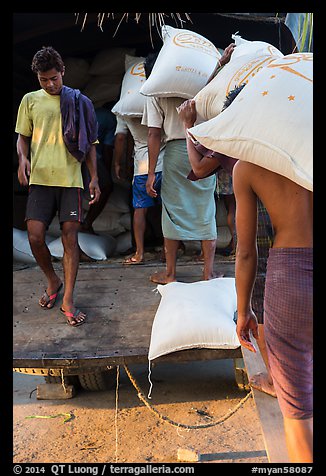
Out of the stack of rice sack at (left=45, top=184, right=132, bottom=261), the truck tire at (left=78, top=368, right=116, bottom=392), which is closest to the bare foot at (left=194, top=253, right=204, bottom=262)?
the stack of rice sack at (left=45, top=184, right=132, bottom=261)

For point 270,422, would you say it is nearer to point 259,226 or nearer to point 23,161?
point 259,226

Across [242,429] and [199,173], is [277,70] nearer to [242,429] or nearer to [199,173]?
[199,173]

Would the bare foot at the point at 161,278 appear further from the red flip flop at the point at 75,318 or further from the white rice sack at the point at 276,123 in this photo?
the white rice sack at the point at 276,123


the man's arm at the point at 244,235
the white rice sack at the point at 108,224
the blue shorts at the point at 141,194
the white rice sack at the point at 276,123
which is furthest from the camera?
the white rice sack at the point at 108,224

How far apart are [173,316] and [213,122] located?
126 centimetres

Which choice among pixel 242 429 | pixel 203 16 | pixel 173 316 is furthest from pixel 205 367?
pixel 203 16

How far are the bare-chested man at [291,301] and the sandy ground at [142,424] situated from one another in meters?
0.97

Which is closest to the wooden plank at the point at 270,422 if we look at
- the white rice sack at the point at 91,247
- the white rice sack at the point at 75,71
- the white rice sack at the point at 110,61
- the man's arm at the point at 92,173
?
the man's arm at the point at 92,173

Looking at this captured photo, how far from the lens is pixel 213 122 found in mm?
1444

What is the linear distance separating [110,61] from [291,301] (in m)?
3.87

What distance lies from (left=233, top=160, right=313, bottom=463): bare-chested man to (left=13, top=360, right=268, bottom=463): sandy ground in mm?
971

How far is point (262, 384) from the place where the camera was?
6.03 ft

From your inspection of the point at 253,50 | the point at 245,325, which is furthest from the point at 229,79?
the point at 245,325

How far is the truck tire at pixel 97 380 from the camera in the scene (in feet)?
8.84
